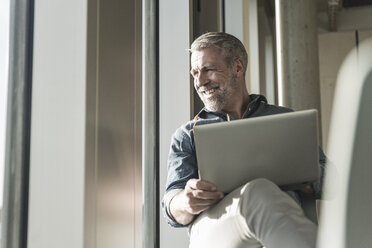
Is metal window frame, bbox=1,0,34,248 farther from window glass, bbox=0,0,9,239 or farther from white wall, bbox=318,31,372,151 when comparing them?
white wall, bbox=318,31,372,151

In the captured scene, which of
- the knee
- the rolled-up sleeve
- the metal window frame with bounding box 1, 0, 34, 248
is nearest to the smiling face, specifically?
the rolled-up sleeve

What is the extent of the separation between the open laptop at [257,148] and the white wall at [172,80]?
94cm

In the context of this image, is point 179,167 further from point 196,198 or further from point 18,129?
point 18,129

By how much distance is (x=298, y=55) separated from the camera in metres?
3.66

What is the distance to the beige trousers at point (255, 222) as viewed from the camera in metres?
1.13

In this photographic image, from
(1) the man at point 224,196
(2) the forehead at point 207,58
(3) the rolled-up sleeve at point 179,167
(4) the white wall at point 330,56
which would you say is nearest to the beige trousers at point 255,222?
(1) the man at point 224,196

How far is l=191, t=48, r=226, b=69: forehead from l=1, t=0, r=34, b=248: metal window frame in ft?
3.07

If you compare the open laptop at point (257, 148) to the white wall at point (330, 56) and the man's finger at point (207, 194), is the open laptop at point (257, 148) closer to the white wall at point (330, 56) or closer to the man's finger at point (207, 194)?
the man's finger at point (207, 194)

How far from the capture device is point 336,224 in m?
0.53

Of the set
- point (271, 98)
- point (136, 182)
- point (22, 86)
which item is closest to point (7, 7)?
point (22, 86)

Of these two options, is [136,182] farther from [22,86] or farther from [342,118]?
[342,118]

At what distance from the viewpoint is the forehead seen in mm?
2113

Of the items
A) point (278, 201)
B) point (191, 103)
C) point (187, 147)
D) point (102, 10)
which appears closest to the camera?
point (278, 201)

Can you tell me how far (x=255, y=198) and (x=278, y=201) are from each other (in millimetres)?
82
